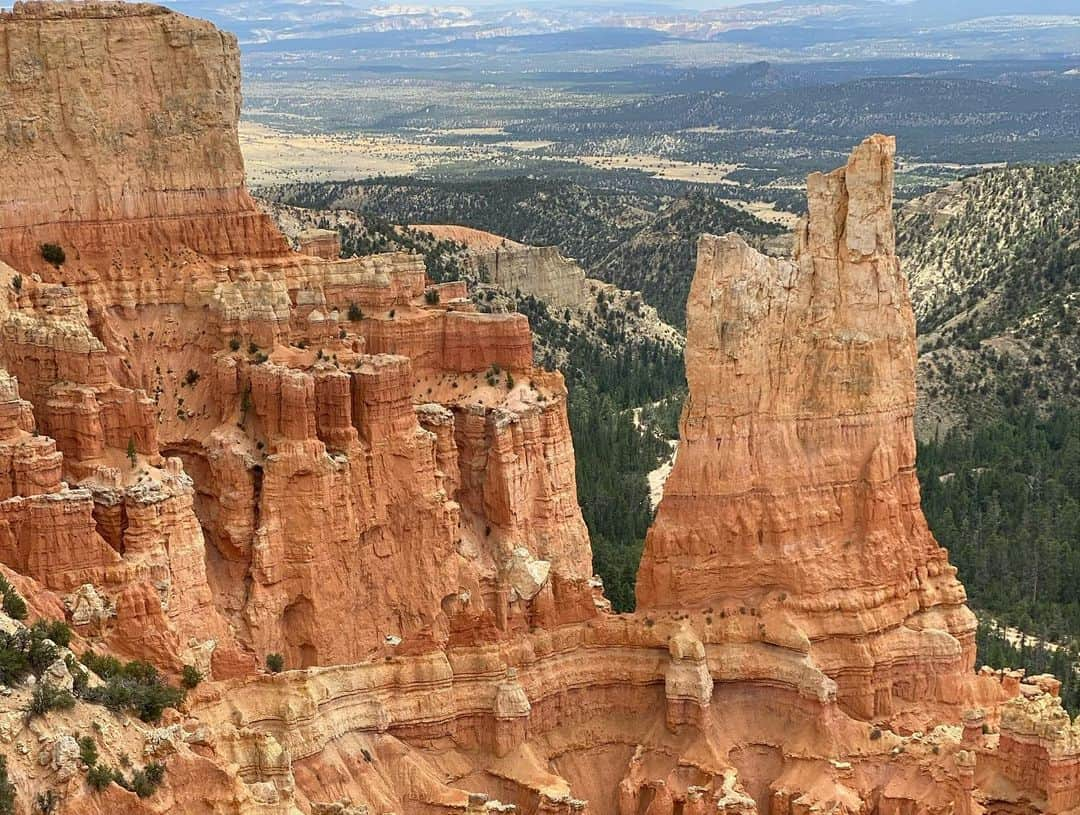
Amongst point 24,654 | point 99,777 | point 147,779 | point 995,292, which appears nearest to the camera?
point 99,777

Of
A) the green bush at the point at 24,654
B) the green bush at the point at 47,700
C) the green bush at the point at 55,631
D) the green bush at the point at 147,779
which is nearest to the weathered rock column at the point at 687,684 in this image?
the green bush at the point at 55,631

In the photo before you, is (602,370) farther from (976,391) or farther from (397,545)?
(397,545)

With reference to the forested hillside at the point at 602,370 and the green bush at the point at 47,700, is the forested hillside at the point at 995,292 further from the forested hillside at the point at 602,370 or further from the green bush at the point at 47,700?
the green bush at the point at 47,700

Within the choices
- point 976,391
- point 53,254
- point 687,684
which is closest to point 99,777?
point 687,684

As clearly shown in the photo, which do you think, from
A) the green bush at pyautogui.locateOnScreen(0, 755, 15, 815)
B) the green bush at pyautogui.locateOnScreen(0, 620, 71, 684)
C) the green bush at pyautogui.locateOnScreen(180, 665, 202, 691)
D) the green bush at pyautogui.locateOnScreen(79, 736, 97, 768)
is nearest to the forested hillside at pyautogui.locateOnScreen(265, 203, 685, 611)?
the green bush at pyautogui.locateOnScreen(180, 665, 202, 691)

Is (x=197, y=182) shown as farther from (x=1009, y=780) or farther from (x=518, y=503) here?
(x=1009, y=780)
